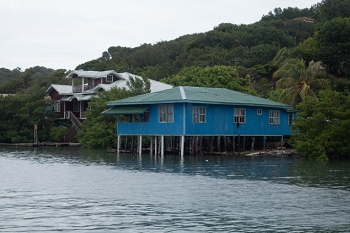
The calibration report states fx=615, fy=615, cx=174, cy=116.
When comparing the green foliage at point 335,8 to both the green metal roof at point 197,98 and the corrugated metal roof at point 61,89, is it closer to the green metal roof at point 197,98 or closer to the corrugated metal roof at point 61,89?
the corrugated metal roof at point 61,89

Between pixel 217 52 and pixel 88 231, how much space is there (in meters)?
76.3

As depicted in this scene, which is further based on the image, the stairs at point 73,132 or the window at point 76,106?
the window at point 76,106

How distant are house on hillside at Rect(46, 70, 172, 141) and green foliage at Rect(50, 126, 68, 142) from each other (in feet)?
4.74

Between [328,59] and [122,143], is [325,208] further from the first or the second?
[328,59]

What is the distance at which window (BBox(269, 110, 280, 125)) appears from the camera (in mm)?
50312

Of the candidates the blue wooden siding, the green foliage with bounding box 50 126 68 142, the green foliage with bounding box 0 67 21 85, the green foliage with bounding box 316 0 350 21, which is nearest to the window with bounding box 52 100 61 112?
the green foliage with bounding box 50 126 68 142

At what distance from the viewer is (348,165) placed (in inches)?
1474

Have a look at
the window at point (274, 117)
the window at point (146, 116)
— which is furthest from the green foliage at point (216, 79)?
the window at point (146, 116)

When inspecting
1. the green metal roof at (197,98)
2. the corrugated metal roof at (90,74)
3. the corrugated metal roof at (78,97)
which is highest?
the corrugated metal roof at (90,74)

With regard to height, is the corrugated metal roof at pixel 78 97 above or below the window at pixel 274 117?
above

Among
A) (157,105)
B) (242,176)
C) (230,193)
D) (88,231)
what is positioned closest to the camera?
(88,231)

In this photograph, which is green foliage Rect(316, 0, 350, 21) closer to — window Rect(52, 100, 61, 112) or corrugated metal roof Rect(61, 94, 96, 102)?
corrugated metal roof Rect(61, 94, 96, 102)

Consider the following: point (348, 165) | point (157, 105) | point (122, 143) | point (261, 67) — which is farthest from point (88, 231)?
point (261, 67)

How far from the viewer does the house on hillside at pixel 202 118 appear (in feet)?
143
